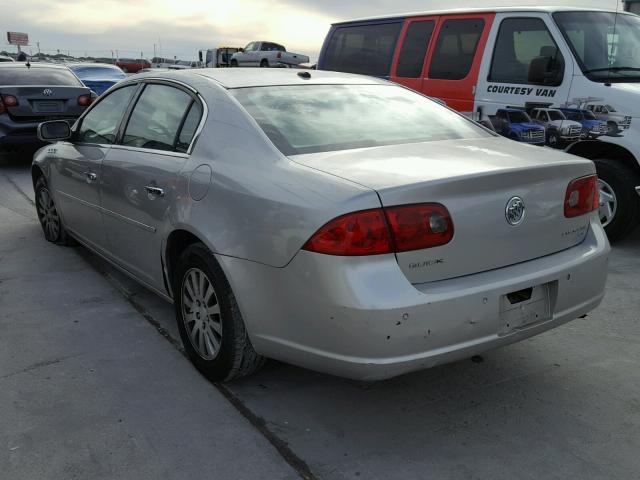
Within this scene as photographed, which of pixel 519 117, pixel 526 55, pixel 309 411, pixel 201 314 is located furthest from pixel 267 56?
pixel 309 411

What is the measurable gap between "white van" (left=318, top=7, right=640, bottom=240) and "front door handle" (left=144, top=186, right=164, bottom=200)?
365 centimetres

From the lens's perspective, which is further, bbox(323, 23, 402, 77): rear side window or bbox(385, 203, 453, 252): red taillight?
bbox(323, 23, 402, 77): rear side window

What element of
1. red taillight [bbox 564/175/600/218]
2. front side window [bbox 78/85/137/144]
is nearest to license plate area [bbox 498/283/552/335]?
red taillight [bbox 564/175/600/218]

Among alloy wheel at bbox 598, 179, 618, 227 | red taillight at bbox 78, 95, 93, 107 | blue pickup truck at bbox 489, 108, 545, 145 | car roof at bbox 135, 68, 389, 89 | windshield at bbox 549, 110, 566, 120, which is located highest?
car roof at bbox 135, 68, 389, 89

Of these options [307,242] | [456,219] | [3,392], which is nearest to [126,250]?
[3,392]

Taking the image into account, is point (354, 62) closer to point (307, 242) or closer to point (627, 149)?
point (627, 149)

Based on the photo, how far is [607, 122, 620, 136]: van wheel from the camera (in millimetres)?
5211

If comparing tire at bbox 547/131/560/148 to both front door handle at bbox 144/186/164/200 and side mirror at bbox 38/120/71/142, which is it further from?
side mirror at bbox 38/120/71/142

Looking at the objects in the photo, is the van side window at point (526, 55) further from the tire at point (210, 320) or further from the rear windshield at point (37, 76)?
the rear windshield at point (37, 76)

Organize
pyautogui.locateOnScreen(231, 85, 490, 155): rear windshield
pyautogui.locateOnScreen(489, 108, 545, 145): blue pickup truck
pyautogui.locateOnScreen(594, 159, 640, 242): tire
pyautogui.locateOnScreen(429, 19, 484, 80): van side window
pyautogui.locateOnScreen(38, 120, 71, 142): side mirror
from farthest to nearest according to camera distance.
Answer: pyautogui.locateOnScreen(429, 19, 484, 80): van side window, pyautogui.locateOnScreen(489, 108, 545, 145): blue pickup truck, pyautogui.locateOnScreen(594, 159, 640, 242): tire, pyautogui.locateOnScreen(38, 120, 71, 142): side mirror, pyautogui.locateOnScreen(231, 85, 490, 155): rear windshield

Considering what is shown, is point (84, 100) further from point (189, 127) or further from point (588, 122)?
point (588, 122)

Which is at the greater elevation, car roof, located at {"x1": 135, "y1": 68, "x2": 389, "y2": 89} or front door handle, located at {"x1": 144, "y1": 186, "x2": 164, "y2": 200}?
car roof, located at {"x1": 135, "y1": 68, "x2": 389, "y2": 89}

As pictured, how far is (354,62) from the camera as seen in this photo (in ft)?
25.1

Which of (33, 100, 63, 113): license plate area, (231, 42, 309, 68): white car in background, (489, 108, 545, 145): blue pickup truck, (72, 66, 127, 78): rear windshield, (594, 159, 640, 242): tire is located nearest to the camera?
(594, 159, 640, 242): tire
